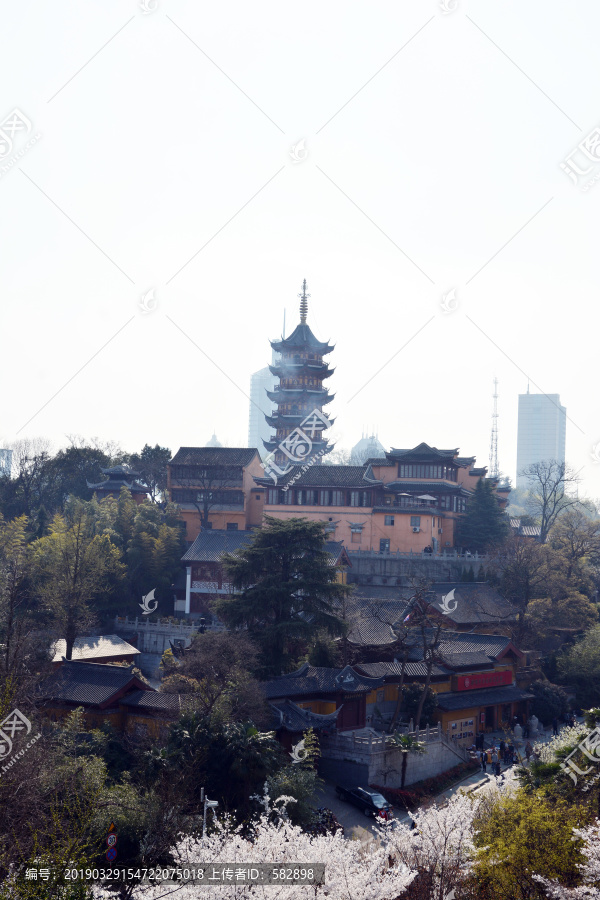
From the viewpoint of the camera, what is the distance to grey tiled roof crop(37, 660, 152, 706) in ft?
90.5

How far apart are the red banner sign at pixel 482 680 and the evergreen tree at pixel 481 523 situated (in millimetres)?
13422

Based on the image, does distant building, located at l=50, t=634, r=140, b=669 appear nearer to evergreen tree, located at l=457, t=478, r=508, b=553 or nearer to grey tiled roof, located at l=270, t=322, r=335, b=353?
evergreen tree, located at l=457, t=478, r=508, b=553

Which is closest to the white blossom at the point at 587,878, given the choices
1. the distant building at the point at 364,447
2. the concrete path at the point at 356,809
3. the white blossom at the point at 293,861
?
the white blossom at the point at 293,861

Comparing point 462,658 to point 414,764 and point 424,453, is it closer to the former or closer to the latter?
point 414,764

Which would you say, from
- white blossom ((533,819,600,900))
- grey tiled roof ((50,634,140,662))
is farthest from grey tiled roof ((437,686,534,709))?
white blossom ((533,819,600,900))

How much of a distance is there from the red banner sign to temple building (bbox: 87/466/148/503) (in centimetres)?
2657

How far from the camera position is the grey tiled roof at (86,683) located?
27594mm

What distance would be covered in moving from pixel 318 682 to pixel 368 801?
552cm

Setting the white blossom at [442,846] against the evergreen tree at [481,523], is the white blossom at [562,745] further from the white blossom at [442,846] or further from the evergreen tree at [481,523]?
the evergreen tree at [481,523]

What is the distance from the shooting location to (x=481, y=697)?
34.9 metres

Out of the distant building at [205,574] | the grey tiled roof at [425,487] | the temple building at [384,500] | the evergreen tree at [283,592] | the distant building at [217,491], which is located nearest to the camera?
the evergreen tree at [283,592]

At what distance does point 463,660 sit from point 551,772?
590 inches

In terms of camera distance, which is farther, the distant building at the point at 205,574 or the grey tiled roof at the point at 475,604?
the distant building at the point at 205,574

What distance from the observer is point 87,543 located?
4103 centimetres
